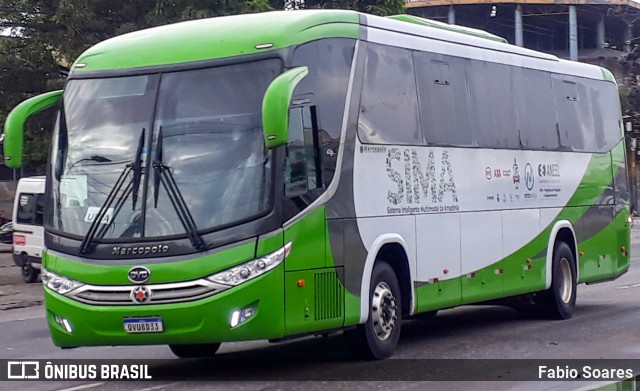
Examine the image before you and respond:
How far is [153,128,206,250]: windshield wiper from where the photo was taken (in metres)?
10.1

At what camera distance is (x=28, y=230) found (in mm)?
27469

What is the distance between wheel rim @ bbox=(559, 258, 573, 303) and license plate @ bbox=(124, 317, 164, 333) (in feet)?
26.9

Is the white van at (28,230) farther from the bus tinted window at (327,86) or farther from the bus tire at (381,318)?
the bus tinted window at (327,86)

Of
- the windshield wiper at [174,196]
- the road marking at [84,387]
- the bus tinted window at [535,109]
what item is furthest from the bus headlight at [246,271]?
the bus tinted window at [535,109]

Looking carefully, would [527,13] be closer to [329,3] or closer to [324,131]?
[329,3]

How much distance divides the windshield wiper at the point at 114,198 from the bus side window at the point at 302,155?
1.34 metres

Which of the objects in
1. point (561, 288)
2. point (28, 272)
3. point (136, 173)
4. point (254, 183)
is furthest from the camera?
point (28, 272)

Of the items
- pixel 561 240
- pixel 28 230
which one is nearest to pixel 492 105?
pixel 561 240

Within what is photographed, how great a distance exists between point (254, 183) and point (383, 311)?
8.16 feet

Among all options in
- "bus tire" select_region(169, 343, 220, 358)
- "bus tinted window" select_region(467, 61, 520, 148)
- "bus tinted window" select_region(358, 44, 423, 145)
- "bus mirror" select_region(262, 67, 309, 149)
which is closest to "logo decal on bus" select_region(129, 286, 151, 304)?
"bus mirror" select_region(262, 67, 309, 149)

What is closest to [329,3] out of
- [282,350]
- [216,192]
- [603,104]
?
[603,104]

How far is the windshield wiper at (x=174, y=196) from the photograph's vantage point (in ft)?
33.1

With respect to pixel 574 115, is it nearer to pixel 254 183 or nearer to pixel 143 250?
pixel 254 183

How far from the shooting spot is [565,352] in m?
12.5
